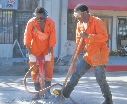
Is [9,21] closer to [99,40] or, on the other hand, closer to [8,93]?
[8,93]

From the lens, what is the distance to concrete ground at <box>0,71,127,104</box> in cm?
665

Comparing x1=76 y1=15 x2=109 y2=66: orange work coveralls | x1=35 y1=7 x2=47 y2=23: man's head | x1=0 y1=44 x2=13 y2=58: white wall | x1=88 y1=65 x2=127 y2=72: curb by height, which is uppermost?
x1=35 y1=7 x2=47 y2=23: man's head

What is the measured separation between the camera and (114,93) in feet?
24.4

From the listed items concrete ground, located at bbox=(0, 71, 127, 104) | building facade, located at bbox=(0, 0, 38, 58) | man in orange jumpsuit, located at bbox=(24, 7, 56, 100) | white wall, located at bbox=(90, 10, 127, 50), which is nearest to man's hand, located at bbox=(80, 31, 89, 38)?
man in orange jumpsuit, located at bbox=(24, 7, 56, 100)

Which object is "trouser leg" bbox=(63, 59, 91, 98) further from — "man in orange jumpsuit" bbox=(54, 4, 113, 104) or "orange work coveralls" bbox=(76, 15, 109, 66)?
"orange work coveralls" bbox=(76, 15, 109, 66)

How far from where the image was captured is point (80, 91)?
25.0 ft

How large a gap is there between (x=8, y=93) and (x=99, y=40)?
280 centimetres

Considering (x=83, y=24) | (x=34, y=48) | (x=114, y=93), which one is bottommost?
(x=114, y=93)

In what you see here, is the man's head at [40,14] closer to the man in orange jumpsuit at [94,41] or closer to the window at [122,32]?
the man in orange jumpsuit at [94,41]

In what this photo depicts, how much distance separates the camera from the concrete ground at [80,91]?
262 inches

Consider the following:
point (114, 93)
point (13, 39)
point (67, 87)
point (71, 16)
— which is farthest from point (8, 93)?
point (71, 16)

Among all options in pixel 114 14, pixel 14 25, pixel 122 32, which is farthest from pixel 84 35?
pixel 122 32

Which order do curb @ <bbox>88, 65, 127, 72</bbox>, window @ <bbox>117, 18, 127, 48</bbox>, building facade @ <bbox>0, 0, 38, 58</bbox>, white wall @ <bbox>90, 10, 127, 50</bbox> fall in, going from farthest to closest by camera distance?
window @ <bbox>117, 18, 127, 48</bbox>
white wall @ <bbox>90, 10, 127, 50</bbox>
building facade @ <bbox>0, 0, 38, 58</bbox>
curb @ <bbox>88, 65, 127, 72</bbox>

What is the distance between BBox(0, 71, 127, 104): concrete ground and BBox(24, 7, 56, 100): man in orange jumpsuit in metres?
0.67
